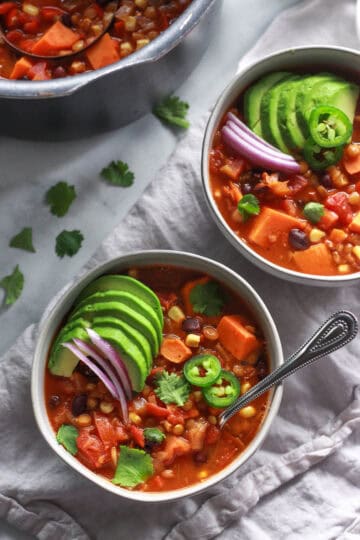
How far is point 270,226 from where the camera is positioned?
12.8 feet

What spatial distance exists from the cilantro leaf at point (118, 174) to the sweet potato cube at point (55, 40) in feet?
1.97

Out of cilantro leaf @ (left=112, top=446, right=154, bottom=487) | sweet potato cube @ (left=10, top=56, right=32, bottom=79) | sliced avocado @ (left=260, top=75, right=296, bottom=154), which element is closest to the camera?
cilantro leaf @ (left=112, top=446, right=154, bottom=487)

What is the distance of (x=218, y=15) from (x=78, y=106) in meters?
0.86

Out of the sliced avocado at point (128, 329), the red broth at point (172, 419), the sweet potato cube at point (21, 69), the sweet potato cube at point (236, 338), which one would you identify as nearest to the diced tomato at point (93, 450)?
the red broth at point (172, 419)

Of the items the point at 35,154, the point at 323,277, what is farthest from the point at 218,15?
the point at 323,277

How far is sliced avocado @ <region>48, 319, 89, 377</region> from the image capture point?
12.2 ft

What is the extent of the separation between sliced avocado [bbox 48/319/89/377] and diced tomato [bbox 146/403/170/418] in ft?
1.20

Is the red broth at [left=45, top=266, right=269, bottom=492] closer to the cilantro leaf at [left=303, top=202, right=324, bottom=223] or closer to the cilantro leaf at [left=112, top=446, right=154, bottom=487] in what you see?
the cilantro leaf at [left=112, top=446, right=154, bottom=487]

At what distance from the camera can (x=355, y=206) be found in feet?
13.0

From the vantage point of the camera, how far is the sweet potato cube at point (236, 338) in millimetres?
3826

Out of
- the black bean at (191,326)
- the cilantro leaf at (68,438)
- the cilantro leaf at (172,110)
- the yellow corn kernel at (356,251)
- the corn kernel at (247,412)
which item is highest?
the yellow corn kernel at (356,251)

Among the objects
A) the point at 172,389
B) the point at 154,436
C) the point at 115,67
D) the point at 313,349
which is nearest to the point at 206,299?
the point at 172,389

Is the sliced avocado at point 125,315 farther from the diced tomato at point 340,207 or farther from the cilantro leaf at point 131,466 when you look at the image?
the diced tomato at point 340,207

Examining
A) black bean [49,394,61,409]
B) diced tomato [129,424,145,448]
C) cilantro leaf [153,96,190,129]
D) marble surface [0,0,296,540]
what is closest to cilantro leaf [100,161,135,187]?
marble surface [0,0,296,540]
